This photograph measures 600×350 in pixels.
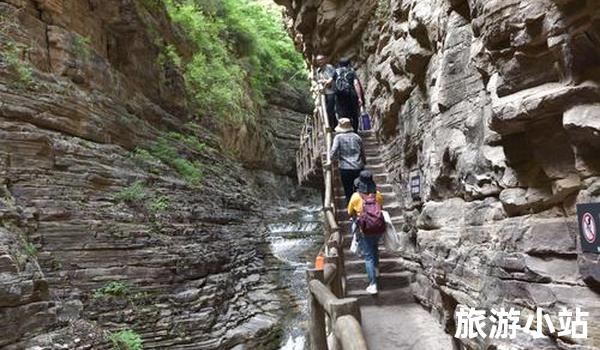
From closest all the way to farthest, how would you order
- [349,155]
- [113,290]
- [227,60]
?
1. [349,155]
2. [113,290]
3. [227,60]

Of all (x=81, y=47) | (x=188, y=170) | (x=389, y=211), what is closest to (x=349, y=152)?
(x=389, y=211)

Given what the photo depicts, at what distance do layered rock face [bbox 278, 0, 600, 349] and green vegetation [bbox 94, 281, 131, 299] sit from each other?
5104 mm

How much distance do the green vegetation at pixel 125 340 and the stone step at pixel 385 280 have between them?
3.68 metres

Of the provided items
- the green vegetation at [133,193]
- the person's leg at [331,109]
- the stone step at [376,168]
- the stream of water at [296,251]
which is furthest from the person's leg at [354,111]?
the green vegetation at [133,193]

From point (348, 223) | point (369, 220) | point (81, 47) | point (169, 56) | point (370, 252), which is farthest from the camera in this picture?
point (169, 56)

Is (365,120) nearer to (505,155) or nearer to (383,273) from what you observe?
(383,273)

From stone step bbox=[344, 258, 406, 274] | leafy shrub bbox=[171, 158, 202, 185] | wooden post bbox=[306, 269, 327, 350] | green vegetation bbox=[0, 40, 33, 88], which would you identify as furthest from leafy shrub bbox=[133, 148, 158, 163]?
wooden post bbox=[306, 269, 327, 350]

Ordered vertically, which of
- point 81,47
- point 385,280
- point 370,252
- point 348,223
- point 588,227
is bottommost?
point 385,280

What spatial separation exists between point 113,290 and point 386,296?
4.86 m

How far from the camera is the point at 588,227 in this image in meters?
3.07

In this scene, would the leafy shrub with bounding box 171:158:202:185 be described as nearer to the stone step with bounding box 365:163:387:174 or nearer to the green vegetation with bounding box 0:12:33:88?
the green vegetation with bounding box 0:12:33:88

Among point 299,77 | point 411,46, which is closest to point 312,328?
point 411,46

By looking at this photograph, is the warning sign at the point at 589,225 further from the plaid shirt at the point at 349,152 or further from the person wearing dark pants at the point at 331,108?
the person wearing dark pants at the point at 331,108

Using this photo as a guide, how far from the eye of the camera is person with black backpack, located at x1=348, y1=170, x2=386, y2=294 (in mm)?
6145
